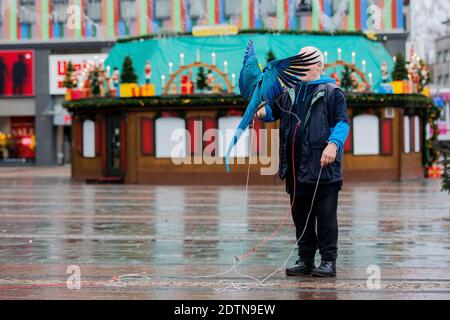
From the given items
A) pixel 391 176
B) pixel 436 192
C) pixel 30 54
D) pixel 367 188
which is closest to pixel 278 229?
pixel 436 192

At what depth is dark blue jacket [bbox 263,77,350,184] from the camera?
7.21 metres

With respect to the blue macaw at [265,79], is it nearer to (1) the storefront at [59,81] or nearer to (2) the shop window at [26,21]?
(1) the storefront at [59,81]

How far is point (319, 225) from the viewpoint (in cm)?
737

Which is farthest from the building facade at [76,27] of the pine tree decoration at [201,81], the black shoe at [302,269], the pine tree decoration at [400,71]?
the black shoe at [302,269]

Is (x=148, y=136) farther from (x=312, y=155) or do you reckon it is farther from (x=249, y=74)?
(x=312, y=155)

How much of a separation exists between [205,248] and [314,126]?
281 cm

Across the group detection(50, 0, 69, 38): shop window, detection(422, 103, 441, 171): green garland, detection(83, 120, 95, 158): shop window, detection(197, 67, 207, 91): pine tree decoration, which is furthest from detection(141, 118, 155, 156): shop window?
detection(50, 0, 69, 38): shop window

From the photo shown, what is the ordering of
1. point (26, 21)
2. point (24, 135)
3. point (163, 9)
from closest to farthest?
point (163, 9), point (26, 21), point (24, 135)

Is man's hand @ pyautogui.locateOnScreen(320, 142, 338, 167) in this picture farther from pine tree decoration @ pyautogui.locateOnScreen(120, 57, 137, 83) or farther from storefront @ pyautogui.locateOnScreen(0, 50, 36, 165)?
storefront @ pyautogui.locateOnScreen(0, 50, 36, 165)

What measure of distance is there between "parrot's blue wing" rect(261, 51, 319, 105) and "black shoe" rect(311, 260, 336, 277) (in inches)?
61.6

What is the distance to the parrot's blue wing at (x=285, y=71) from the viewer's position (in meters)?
7.02

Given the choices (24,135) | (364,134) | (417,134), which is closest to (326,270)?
(364,134)

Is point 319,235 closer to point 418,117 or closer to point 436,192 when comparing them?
point 436,192

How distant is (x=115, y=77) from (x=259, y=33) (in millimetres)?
4803
